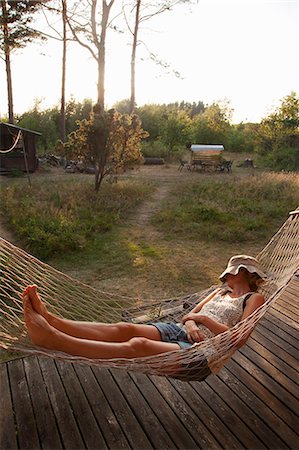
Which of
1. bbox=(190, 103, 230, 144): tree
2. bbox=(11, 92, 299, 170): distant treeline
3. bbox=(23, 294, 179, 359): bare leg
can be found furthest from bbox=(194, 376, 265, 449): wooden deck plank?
bbox=(190, 103, 230, 144): tree

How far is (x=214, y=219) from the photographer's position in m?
5.23

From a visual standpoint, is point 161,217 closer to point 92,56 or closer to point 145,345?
point 145,345

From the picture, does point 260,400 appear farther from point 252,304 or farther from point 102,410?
point 102,410

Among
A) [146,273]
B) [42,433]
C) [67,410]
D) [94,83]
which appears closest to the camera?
[42,433]

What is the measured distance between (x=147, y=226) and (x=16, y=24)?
611cm

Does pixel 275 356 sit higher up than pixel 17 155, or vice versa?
pixel 17 155

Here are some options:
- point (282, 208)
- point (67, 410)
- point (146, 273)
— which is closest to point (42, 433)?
point (67, 410)

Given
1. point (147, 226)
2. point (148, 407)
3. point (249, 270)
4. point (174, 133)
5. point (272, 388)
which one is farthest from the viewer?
point (174, 133)

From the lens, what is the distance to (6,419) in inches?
57.9

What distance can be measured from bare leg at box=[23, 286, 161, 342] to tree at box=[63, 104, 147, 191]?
204 inches

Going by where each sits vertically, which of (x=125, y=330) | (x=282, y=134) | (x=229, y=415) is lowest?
Answer: (x=229, y=415)

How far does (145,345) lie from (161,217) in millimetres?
3911

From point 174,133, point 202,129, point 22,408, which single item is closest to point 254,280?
point 22,408

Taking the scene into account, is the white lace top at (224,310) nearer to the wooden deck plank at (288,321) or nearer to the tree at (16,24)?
the wooden deck plank at (288,321)
